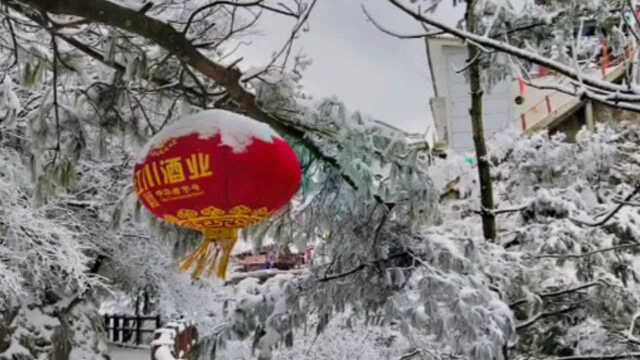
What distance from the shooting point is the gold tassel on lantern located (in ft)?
8.58

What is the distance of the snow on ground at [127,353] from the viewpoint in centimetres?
1385

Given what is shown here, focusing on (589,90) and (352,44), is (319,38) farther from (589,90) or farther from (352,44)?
(589,90)

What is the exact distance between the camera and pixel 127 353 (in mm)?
14469

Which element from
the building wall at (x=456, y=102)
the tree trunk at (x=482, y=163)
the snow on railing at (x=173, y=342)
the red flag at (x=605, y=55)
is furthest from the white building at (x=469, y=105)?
the red flag at (x=605, y=55)

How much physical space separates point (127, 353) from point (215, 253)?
12601 millimetres

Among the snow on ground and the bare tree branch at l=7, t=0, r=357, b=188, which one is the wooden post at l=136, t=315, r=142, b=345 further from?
the bare tree branch at l=7, t=0, r=357, b=188

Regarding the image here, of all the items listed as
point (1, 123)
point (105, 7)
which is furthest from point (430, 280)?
point (1, 123)

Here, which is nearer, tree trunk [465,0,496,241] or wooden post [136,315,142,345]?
tree trunk [465,0,496,241]

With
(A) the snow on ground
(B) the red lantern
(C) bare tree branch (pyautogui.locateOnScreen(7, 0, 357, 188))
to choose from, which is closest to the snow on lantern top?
(B) the red lantern

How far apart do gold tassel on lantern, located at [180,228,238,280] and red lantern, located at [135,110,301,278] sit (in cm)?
1

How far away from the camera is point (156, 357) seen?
12.6 ft

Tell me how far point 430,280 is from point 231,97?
1.29m

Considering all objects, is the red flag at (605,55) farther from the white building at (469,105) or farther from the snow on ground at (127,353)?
the snow on ground at (127,353)

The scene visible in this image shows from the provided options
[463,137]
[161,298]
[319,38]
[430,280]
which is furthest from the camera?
[161,298]
